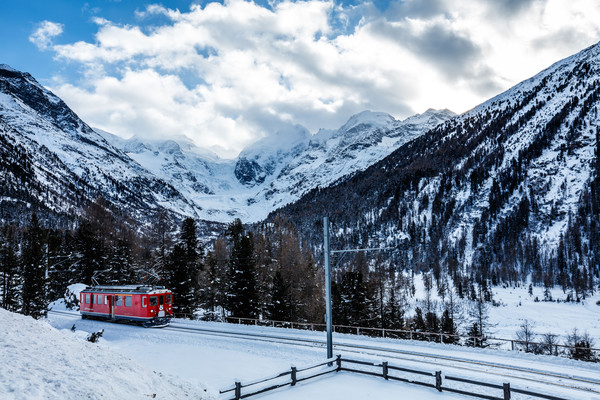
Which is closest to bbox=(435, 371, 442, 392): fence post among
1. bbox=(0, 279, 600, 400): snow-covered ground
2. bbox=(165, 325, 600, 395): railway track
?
bbox=(0, 279, 600, 400): snow-covered ground

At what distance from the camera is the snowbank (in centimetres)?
1060

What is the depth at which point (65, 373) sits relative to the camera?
1203cm

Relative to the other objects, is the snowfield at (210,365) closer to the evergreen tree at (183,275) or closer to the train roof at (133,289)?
the train roof at (133,289)

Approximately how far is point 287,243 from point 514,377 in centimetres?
5120

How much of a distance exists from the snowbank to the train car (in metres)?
19.4

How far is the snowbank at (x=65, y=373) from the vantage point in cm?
1060

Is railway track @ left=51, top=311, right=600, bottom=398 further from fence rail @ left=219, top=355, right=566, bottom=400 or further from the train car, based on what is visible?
the train car

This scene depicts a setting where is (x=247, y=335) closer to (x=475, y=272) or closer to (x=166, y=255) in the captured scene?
(x=166, y=255)

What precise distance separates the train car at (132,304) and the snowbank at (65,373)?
764 inches

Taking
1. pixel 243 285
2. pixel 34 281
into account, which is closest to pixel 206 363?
pixel 243 285

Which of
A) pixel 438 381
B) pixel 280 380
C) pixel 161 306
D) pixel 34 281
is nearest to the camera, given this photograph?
pixel 438 381

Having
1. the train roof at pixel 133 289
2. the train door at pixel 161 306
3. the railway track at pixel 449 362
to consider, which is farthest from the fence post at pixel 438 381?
the train roof at pixel 133 289

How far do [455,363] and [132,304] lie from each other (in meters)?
30.0

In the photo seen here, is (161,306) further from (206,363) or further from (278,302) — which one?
(206,363)
